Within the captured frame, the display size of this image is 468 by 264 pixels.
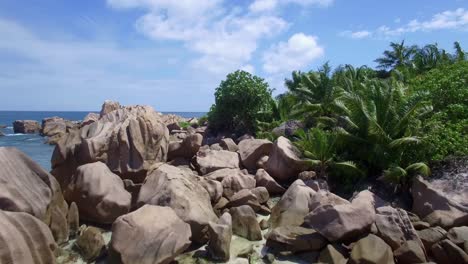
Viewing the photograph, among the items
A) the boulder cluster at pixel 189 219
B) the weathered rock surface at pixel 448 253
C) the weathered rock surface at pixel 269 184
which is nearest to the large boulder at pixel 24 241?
the boulder cluster at pixel 189 219

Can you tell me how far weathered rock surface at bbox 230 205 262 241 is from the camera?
1080 centimetres

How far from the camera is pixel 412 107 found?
48.9 ft

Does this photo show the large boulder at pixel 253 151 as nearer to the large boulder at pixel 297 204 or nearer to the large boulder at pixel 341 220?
the large boulder at pixel 297 204

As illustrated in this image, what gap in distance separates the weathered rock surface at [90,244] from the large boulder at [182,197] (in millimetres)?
1644

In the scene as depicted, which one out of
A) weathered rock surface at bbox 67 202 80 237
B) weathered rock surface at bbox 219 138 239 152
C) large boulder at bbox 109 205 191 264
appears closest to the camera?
large boulder at bbox 109 205 191 264

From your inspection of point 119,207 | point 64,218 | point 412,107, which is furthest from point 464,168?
point 64,218

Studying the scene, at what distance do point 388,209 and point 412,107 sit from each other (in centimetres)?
586

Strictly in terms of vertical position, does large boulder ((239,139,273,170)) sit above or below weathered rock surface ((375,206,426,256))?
above

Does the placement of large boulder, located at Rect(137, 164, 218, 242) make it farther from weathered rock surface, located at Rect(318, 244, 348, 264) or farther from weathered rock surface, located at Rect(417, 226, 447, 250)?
weathered rock surface, located at Rect(417, 226, 447, 250)

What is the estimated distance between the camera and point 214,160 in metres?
16.9

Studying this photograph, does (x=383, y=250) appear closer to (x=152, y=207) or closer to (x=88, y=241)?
(x=152, y=207)

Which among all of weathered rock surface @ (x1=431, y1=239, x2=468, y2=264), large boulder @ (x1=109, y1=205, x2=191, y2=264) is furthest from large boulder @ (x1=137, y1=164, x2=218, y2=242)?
weathered rock surface @ (x1=431, y1=239, x2=468, y2=264)

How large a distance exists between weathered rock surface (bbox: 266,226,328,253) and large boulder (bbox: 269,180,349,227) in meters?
1.08

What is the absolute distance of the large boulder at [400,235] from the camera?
936 centimetres
